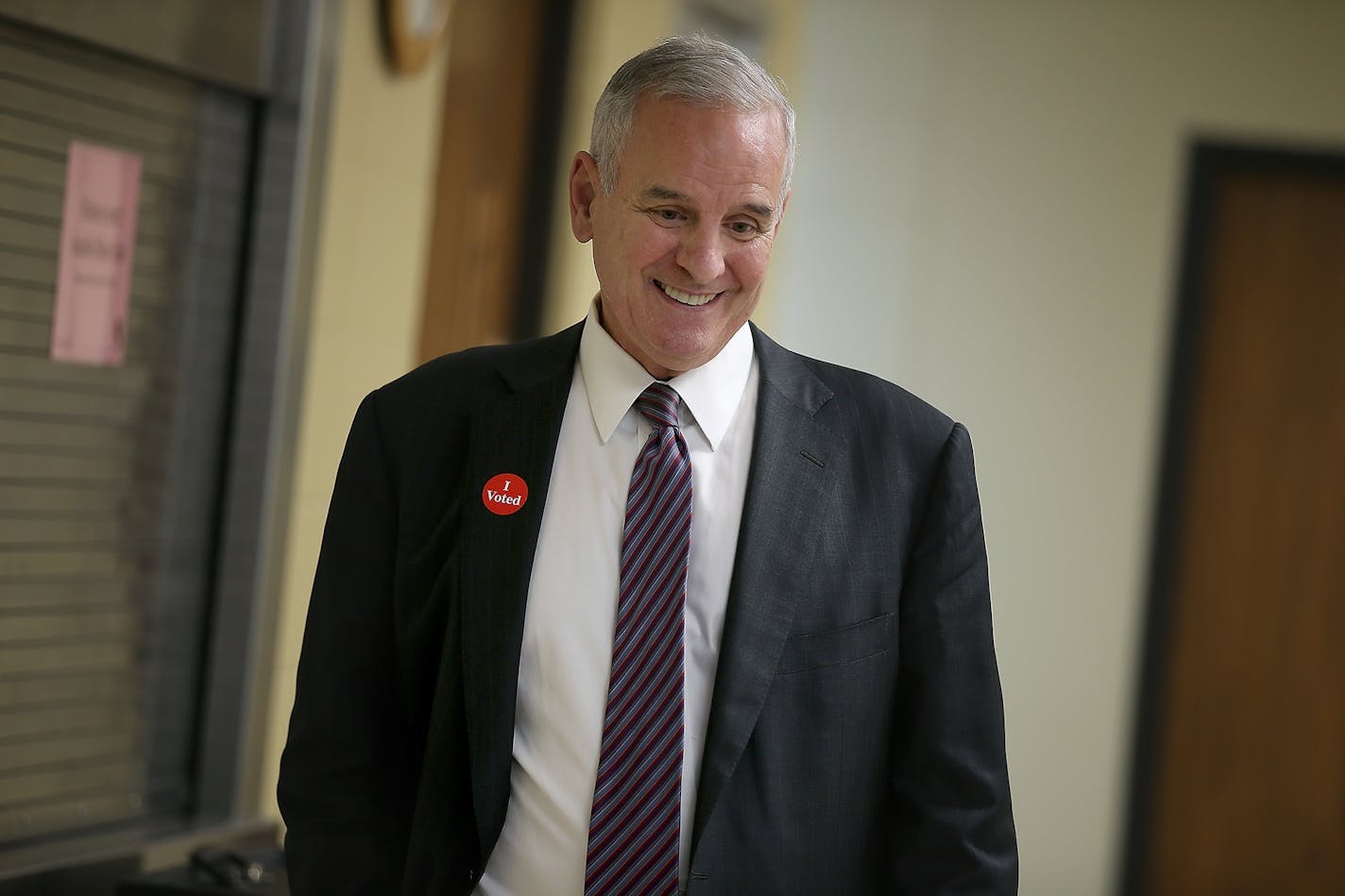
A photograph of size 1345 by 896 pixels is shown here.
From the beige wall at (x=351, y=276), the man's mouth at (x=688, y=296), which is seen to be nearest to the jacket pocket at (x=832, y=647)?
the man's mouth at (x=688, y=296)

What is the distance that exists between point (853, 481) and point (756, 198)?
29 cm

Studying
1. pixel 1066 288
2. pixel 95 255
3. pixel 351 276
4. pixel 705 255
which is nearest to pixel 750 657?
pixel 705 255

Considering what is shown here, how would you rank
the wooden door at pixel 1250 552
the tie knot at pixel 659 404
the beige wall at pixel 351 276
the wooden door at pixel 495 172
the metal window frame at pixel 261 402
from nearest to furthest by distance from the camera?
the tie knot at pixel 659 404 < the metal window frame at pixel 261 402 < the beige wall at pixel 351 276 < the wooden door at pixel 495 172 < the wooden door at pixel 1250 552

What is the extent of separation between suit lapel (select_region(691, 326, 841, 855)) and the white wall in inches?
139

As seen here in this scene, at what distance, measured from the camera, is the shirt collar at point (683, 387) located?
1460 millimetres

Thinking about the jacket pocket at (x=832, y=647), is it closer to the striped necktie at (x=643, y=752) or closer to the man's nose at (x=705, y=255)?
the striped necktie at (x=643, y=752)

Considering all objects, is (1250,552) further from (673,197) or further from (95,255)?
(673,197)

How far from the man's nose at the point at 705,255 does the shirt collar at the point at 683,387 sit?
0.13 metres

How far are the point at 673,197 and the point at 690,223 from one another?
3 cm

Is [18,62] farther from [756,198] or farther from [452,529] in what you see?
[756,198]

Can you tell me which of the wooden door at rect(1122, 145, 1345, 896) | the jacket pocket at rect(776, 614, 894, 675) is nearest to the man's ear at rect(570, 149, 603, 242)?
the jacket pocket at rect(776, 614, 894, 675)

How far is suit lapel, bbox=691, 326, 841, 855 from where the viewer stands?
1.34 metres

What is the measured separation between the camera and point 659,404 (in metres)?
1.45

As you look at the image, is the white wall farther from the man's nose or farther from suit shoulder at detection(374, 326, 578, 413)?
the man's nose
